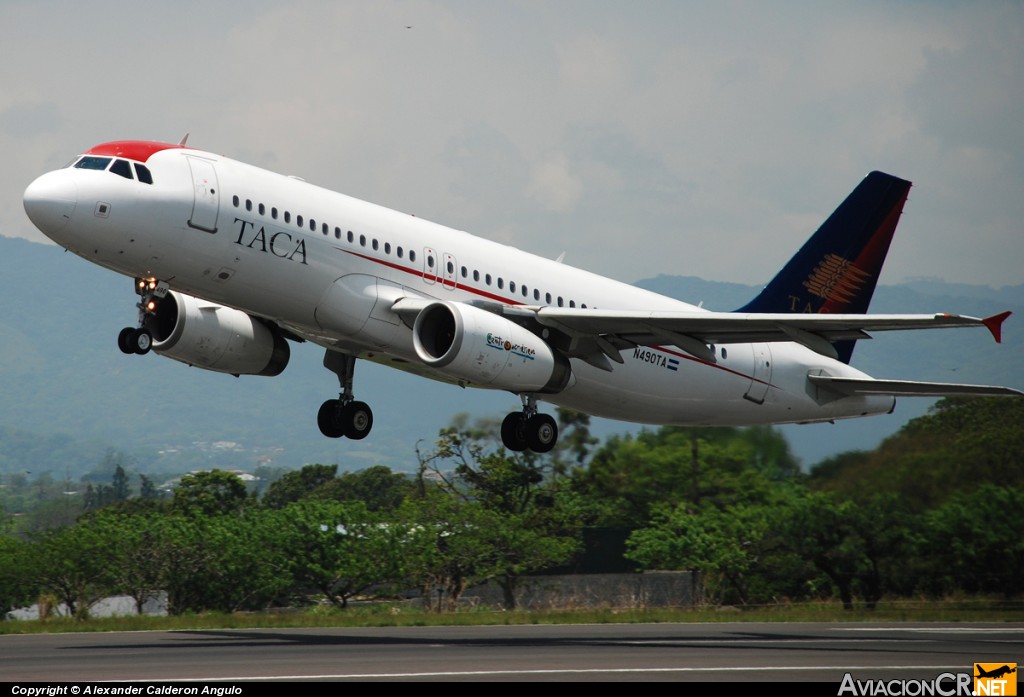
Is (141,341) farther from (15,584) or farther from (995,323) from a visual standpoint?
(15,584)

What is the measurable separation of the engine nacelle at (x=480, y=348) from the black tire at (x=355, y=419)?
4.44m

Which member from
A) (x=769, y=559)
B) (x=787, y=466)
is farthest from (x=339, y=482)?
(x=787, y=466)

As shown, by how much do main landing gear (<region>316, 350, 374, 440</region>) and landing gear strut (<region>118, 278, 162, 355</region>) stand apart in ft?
18.3

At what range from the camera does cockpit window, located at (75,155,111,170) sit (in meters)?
27.0

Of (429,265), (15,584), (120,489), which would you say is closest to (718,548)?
(429,265)

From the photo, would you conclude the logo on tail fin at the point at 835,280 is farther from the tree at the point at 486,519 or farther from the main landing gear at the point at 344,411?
the tree at the point at 486,519

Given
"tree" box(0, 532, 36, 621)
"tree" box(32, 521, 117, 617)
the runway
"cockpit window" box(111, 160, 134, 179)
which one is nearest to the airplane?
"cockpit window" box(111, 160, 134, 179)

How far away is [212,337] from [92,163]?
→ 254 inches

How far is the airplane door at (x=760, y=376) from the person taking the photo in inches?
1436

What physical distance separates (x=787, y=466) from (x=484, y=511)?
1540cm

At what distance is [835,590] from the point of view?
152 feet

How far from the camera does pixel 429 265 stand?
100 ft

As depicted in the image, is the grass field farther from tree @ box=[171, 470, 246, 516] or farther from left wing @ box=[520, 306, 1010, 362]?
tree @ box=[171, 470, 246, 516]

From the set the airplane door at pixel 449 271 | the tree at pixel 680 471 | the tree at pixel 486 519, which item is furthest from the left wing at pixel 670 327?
the tree at pixel 486 519
